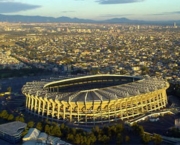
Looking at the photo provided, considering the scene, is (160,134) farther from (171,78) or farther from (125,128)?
(171,78)

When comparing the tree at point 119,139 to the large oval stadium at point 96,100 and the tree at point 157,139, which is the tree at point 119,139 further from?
the large oval stadium at point 96,100

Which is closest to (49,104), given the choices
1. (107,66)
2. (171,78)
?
(171,78)

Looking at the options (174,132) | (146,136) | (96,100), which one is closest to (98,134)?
(146,136)

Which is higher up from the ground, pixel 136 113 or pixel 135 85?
pixel 135 85

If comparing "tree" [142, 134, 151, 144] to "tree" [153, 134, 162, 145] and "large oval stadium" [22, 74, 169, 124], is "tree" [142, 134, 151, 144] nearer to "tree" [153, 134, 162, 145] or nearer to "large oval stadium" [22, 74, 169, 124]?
"tree" [153, 134, 162, 145]

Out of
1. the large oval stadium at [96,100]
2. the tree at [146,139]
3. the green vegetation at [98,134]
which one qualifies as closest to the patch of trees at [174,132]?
the green vegetation at [98,134]

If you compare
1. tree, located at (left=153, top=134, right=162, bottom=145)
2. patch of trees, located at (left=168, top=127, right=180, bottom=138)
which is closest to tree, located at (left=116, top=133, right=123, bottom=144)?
tree, located at (left=153, top=134, right=162, bottom=145)

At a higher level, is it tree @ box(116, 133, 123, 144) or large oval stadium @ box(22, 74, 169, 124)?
large oval stadium @ box(22, 74, 169, 124)

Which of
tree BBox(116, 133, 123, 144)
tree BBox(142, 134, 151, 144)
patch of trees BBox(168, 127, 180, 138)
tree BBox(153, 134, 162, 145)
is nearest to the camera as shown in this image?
tree BBox(153, 134, 162, 145)
